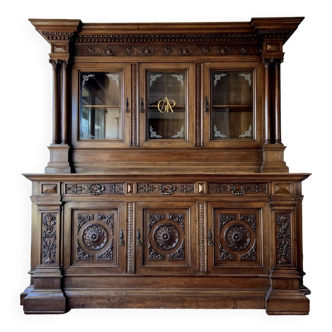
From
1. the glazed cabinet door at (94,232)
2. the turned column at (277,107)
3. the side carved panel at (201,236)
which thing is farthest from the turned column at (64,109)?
the turned column at (277,107)

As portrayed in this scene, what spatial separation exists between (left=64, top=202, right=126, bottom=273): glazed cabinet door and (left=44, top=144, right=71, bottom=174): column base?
353mm

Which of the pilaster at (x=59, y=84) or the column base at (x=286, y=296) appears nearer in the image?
the column base at (x=286, y=296)

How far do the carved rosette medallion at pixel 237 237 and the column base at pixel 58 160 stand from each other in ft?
5.34

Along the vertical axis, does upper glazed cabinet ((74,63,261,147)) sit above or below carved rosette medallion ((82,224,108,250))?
above

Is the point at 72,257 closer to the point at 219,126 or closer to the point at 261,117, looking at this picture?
the point at 219,126

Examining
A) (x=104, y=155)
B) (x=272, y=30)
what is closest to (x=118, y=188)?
(x=104, y=155)

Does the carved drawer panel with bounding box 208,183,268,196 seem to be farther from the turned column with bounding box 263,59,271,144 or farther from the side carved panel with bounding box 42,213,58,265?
the side carved panel with bounding box 42,213,58,265

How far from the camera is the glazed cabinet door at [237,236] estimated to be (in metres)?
4.20

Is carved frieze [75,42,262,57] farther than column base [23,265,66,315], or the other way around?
carved frieze [75,42,262,57]

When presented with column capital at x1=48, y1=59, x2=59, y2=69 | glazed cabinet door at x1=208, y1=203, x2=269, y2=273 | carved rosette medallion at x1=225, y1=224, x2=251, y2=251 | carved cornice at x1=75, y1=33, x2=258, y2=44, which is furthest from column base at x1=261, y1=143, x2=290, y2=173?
column capital at x1=48, y1=59, x2=59, y2=69

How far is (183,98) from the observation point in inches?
176

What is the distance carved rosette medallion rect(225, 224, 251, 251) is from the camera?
13.8 ft

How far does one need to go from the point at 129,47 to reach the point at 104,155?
3.60 feet

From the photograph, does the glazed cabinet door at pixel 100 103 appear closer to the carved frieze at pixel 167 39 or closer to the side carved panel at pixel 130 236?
the carved frieze at pixel 167 39
